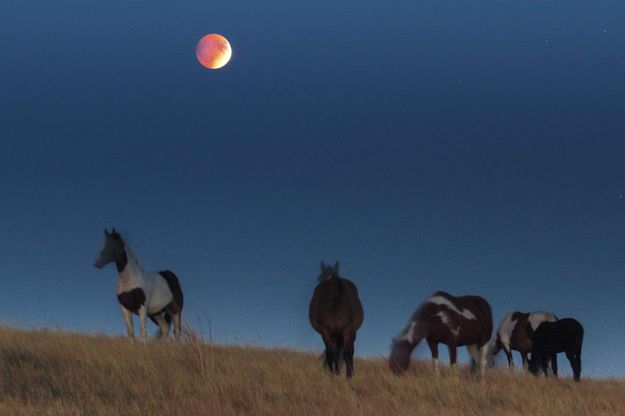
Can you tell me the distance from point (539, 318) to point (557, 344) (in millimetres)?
2606

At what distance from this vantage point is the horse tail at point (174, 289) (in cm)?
1791

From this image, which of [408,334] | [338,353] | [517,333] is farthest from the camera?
[517,333]

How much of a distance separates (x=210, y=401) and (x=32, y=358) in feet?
11.8

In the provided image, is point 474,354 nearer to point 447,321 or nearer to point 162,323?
point 447,321

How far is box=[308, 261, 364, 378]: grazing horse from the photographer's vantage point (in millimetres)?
12602

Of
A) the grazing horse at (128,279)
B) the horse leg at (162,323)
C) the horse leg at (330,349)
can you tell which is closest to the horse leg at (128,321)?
the grazing horse at (128,279)

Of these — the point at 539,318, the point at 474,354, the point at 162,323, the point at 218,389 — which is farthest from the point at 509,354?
the point at 218,389

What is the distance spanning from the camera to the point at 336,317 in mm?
12594

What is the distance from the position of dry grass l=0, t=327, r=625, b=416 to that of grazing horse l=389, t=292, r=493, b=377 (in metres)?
0.58

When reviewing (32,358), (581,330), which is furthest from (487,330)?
(32,358)

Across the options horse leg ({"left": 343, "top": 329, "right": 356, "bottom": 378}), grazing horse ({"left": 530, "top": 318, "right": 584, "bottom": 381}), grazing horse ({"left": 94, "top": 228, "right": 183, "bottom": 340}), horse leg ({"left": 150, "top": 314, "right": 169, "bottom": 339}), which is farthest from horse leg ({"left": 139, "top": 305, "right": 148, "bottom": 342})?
grazing horse ({"left": 530, "top": 318, "right": 584, "bottom": 381})

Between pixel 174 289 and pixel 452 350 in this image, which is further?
pixel 174 289

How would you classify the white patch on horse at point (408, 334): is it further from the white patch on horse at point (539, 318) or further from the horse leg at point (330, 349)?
the white patch on horse at point (539, 318)

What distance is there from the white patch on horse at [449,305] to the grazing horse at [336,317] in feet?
8.32
